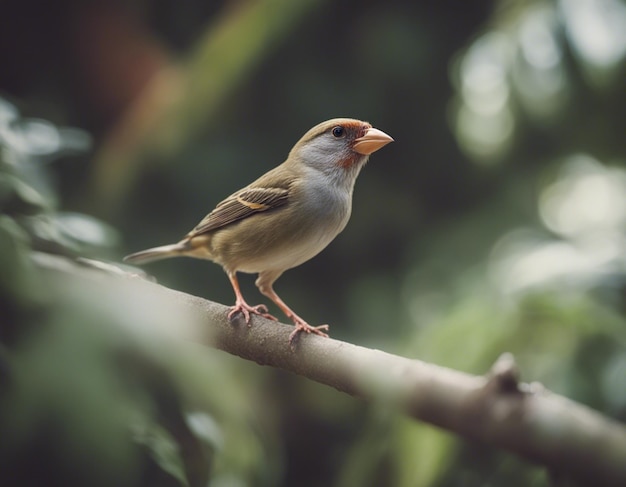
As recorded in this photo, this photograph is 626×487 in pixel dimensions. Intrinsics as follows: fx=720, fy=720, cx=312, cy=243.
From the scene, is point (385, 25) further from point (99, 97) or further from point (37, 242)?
point (37, 242)

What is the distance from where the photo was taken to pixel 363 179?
273 centimetres

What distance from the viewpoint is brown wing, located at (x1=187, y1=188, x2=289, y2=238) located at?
6.49 feet

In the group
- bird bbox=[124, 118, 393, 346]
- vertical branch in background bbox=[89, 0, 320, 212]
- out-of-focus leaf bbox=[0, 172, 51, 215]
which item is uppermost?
vertical branch in background bbox=[89, 0, 320, 212]

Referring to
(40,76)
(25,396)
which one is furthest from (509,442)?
(40,76)

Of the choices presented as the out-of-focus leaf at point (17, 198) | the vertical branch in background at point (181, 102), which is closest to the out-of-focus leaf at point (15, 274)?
the out-of-focus leaf at point (17, 198)

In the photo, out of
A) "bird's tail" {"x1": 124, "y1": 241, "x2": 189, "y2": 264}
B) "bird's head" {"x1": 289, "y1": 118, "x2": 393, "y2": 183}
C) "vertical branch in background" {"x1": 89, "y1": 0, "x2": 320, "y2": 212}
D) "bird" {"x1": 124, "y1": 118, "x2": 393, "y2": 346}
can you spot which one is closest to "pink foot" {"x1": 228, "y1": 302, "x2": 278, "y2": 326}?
"bird" {"x1": 124, "y1": 118, "x2": 393, "y2": 346}

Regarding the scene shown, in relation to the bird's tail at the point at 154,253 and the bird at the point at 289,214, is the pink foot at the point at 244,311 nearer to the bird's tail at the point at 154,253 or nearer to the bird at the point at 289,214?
the bird at the point at 289,214

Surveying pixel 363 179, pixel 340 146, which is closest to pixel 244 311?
pixel 340 146

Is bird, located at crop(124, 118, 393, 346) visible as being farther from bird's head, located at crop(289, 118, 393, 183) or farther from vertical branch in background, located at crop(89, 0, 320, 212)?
vertical branch in background, located at crop(89, 0, 320, 212)

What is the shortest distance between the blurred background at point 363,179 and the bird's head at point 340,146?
0.35 m

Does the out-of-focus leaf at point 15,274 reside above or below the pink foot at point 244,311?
below

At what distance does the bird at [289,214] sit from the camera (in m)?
1.79

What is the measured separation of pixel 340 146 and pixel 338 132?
0.04 metres

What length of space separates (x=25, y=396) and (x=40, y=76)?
6.65ft
